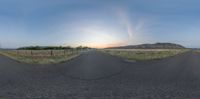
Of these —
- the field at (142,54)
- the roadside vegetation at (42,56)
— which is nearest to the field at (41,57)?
the roadside vegetation at (42,56)

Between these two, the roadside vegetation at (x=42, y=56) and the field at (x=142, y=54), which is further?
the field at (x=142, y=54)

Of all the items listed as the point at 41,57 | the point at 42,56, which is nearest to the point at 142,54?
the point at 42,56

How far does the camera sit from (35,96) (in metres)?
8.88

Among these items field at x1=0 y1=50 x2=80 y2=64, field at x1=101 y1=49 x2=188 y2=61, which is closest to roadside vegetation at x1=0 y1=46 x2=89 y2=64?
field at x1=0 y1=50 x2=80 y2=64

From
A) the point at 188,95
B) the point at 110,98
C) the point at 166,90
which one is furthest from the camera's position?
the point at 166,90

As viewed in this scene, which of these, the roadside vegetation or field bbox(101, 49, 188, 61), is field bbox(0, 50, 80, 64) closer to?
the roadside vegetation

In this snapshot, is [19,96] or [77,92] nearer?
[19,96]

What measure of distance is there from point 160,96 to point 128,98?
3.40 feet

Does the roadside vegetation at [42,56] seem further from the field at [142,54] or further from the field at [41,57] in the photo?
the field at [142,54]

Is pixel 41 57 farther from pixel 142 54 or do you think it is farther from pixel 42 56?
pixel 142 54

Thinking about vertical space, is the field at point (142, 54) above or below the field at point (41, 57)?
above

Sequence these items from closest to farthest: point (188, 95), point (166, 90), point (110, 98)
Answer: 1. point (110, 98)
2. point (188, 95)
3. point (166, 90)

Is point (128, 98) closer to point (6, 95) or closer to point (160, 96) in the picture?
point (160, 96)

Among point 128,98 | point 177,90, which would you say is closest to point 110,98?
point 128,98
